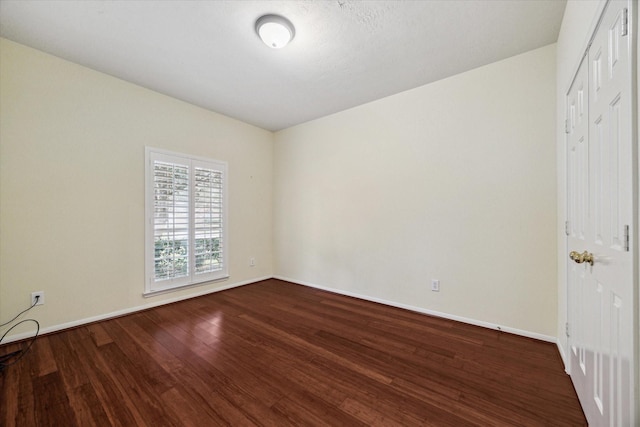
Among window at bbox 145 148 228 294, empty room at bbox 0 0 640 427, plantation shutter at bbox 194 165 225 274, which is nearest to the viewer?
empty room at bbox 0 0 640 427

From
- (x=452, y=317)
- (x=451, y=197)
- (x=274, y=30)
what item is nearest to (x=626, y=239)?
(x=451, y=197)

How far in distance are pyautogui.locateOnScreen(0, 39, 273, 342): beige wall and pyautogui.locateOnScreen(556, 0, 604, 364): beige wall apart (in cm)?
386

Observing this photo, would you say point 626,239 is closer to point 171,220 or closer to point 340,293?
point 340,293

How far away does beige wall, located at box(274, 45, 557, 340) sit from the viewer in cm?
223

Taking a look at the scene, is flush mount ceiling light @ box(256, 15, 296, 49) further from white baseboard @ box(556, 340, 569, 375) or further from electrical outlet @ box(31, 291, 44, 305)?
white baseboard @ box(556, 340, 569, 375)

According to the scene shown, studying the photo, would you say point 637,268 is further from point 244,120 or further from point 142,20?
point 244,120

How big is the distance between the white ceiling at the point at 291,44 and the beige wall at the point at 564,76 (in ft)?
0.78

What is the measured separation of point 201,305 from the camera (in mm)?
3115

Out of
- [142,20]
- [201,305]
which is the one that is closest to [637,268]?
[142,20]

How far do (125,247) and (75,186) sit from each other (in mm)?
790

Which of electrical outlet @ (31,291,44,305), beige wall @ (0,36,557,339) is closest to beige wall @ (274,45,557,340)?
beige wall @ (0,36,557,339)

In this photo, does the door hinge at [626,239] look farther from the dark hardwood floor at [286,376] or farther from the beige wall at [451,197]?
the beige wall at [451,197]

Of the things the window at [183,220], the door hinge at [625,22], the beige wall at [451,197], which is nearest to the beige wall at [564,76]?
the beige wall at [451,197]

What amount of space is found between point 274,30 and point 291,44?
295 mm
